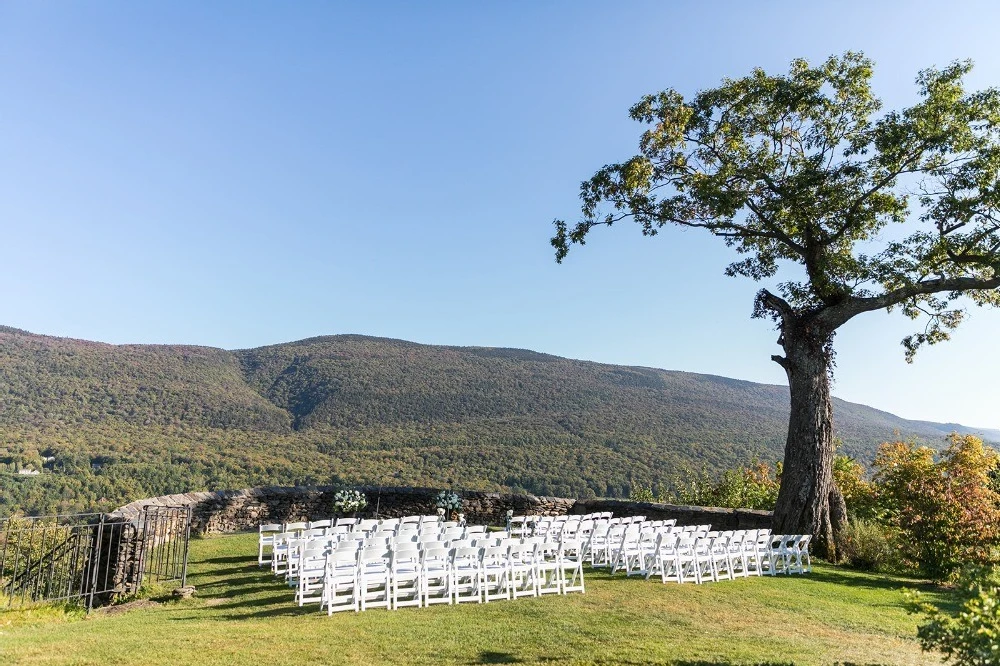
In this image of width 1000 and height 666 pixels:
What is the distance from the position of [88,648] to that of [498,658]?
11.2ft

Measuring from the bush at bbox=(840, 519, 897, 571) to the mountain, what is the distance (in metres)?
29.2

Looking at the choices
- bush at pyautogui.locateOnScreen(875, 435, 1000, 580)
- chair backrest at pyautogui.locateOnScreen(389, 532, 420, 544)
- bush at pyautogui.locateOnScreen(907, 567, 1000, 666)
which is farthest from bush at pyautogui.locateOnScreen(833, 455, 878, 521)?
bush at pyautogui.locateOnScreen(907, 567, 1000, 666)

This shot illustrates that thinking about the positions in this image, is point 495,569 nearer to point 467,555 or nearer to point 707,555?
point 467,555

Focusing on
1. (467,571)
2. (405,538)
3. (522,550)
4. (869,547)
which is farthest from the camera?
(869,547)

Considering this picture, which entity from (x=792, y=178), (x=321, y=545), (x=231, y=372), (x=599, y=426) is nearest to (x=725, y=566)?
(x=321, y=545)

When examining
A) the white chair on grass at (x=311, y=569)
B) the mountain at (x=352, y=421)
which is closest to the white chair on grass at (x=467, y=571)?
the white chair on grass at (x=311, y=569)

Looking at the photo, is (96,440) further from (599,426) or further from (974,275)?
(974,275)

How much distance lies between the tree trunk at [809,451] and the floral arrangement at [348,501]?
940 cm

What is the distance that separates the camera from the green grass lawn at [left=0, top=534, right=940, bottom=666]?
5.61 metres

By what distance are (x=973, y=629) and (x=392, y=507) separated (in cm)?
1726

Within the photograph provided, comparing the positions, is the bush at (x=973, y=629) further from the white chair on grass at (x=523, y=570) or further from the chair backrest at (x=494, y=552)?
the white chair on grass at (x=523, y=570)

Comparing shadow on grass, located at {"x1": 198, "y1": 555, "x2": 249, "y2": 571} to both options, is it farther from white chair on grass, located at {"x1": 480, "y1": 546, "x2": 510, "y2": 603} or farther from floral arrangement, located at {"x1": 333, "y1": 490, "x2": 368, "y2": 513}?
white chair on grass, located at {"x1": 480, "y1": 546, "x2": 510, "y2": 603}

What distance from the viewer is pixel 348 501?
55.9 ft

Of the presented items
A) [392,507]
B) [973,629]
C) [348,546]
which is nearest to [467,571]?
[348,546]
